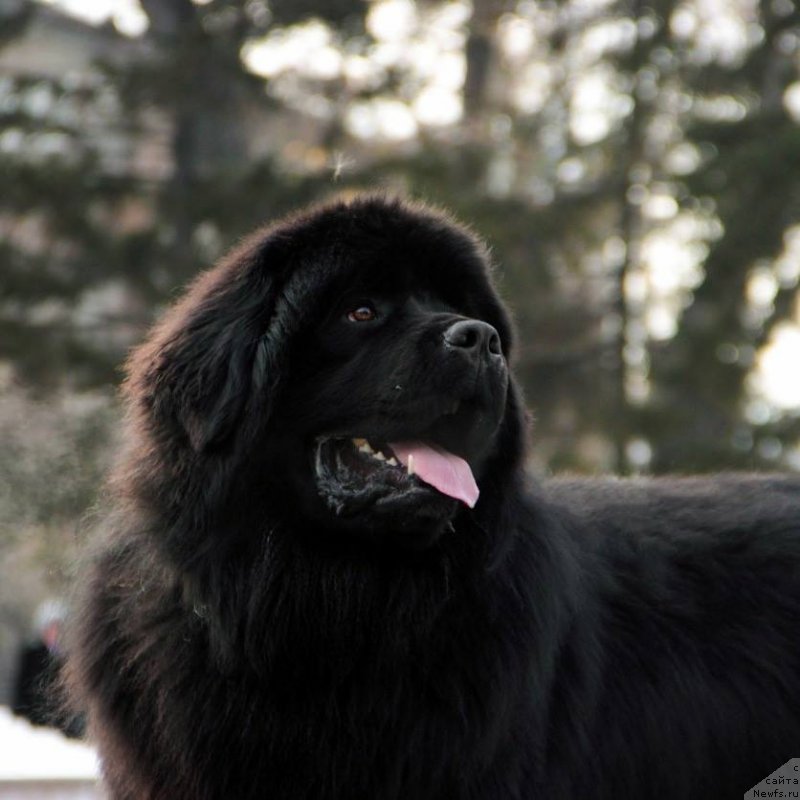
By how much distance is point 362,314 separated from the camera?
4.05 m

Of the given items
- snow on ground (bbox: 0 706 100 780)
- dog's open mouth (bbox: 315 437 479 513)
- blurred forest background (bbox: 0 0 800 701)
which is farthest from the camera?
blurred forest background (bbox: 0 0 800 701)

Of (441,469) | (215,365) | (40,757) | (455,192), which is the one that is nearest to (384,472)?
(441,469)

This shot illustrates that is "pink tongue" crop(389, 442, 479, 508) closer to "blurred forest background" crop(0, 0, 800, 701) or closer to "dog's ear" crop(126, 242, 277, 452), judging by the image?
"dog's ear" crop(126, 242, 277, 452)

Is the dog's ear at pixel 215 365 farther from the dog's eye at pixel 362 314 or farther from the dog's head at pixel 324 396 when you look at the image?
the dog's eye at pixel 362 314

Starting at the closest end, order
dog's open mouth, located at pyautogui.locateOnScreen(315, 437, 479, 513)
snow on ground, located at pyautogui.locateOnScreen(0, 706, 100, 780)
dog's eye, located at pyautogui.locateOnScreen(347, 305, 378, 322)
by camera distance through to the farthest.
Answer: dog's open mouth, located at pyautogui.locateOnScreen(315, 437, 479, 513), dog's eye, located at pyautogui.locateOnScreen(347, 305, 378, 322), snow on ground, located at pyautogui.locateOnScreen(0, 706, 100, 780)

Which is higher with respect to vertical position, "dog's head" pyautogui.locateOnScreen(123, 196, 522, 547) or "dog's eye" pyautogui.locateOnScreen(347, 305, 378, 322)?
"dog's eye" pyautogui.locateOnScreen(347, 305, 378, 322)

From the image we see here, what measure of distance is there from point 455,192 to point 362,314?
Result: 31.7ft

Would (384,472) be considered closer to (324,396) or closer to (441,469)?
(441,469)

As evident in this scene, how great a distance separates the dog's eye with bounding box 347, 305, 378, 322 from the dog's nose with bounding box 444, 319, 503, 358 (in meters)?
0.30

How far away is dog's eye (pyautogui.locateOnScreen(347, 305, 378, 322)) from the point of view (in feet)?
13.2

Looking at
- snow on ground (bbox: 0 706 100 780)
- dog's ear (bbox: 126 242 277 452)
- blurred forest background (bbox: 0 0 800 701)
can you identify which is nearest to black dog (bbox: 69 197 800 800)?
dog's ear (bbox: 126 242 277 452)

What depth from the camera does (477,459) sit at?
3.99m

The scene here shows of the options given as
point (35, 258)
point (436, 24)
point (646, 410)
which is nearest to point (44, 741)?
point (35, 258)

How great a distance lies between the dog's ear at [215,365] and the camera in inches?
149
